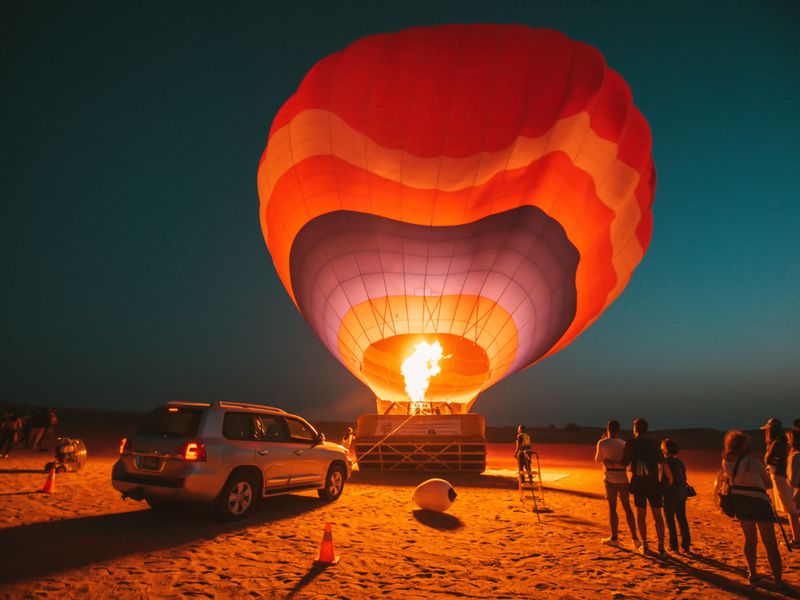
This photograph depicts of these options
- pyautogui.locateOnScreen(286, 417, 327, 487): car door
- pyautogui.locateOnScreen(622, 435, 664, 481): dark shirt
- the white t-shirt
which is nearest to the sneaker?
the white t-shirt

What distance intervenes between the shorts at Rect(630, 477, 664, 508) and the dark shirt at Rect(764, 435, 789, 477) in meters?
1.83

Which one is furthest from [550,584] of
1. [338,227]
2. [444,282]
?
[338,227]

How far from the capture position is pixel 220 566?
5.14 meters

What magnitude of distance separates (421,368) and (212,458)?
9.66 metres

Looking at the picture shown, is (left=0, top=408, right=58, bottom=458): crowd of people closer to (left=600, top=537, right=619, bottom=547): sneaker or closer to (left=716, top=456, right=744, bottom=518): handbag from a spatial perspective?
(left=600, top=537, right=619, bottom=547): sneaker

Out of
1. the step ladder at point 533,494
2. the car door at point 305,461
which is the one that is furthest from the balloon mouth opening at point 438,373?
the car door at point 305,461

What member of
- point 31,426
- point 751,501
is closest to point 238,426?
point 751,501

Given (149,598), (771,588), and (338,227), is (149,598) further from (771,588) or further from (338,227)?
(338,227)

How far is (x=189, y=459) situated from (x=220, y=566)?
1.83 m

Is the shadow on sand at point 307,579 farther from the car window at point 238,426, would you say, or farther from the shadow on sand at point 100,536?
the car window at point 238,426

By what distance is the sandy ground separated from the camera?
15.1 ft

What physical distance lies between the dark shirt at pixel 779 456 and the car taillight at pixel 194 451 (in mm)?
7031

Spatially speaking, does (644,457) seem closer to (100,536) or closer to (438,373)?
(100,536)

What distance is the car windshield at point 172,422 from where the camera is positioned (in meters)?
7.02
